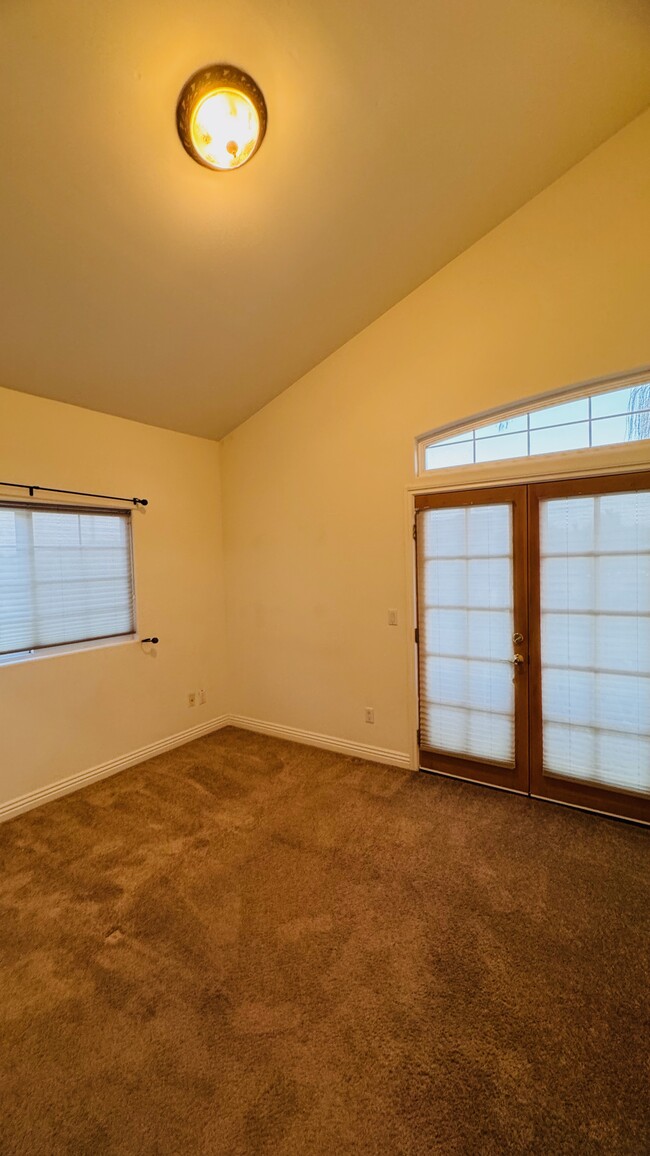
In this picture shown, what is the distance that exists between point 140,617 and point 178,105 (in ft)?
9.63

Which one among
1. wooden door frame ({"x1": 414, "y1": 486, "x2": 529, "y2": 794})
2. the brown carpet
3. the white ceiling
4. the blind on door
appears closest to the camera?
the brown carpet

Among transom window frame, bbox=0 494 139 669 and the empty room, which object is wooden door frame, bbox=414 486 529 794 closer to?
the empty room

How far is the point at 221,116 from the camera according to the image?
1.71 metres

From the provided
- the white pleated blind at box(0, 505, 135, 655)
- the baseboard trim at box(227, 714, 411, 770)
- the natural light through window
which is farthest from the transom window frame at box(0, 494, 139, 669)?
the natural light through window

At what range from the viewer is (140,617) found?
11.4ft

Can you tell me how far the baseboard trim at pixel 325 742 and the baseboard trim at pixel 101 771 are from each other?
0.28 meters

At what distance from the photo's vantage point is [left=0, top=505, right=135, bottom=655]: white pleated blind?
2.77 m

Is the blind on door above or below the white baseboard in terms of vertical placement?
above

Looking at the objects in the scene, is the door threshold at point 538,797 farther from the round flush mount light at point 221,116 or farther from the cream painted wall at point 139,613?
the round flush mount light at point 221,116

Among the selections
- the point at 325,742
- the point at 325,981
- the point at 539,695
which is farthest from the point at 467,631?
the point at 325,981

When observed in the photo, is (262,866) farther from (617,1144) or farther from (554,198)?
(554,198)

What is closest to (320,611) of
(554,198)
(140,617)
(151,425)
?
(140,617)

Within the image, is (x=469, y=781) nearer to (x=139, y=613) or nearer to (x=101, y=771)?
(x=101, y=771)

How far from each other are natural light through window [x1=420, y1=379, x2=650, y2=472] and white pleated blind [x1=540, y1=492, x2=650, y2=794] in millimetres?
340
